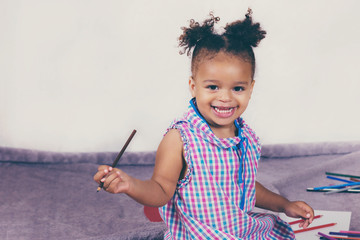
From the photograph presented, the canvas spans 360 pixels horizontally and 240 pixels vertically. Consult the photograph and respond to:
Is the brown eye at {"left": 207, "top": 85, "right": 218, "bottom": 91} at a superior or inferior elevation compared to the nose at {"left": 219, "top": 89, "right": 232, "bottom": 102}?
superior

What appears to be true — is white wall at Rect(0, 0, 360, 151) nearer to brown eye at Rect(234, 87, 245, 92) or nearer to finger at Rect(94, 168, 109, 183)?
brown eye at Rect(234, 87, 245, 92)

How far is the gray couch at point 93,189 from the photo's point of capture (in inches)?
56.5

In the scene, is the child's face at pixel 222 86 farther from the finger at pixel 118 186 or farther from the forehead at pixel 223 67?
the finger at pixel 118 186

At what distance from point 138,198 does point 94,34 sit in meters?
1.12

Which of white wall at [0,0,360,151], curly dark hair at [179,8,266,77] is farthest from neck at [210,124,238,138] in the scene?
white wall at [0,0,360,151]

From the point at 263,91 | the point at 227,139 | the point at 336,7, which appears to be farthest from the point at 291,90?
the point at 227,139

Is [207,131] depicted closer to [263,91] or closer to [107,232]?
[107,232]

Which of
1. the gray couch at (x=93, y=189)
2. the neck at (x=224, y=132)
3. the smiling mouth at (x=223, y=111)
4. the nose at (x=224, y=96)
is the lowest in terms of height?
the gray couch at (x=93, y=189)

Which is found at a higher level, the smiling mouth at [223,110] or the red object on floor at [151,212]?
the smiling mouth at [223,110]

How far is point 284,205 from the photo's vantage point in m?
1.16

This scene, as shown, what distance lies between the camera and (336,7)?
2.08 m

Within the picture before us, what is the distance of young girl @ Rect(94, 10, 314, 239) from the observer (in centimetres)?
100

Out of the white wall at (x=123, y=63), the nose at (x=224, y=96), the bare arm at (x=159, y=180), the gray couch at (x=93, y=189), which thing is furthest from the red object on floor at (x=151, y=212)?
the white wall at (x=123, y=63)

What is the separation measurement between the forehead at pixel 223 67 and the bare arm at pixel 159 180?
136 millimetres
